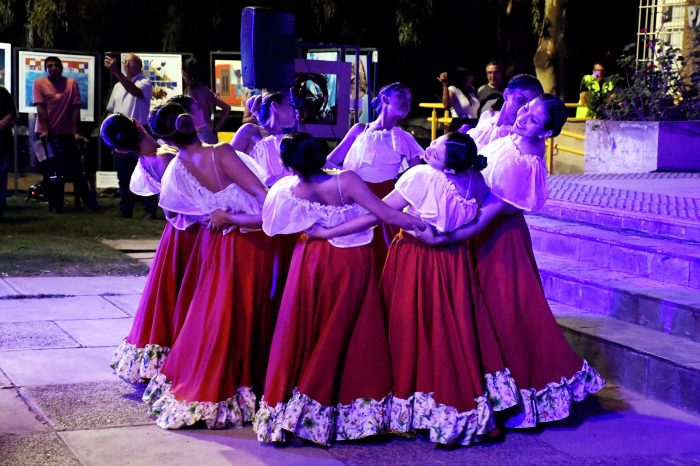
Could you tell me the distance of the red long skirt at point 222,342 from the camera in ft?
20.2

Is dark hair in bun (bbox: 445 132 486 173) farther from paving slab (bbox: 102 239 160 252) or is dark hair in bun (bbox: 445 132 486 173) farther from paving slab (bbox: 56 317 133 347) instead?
paving slab (bbox: 102 239 160 252)

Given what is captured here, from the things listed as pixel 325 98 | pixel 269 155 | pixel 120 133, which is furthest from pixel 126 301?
pixel 325 98

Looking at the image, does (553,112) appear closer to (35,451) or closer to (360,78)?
(35,451)

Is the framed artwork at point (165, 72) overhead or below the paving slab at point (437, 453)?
overhead

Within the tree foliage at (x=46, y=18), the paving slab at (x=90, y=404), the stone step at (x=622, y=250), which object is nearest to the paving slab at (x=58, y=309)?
the paving slab at (x=90, y=404)

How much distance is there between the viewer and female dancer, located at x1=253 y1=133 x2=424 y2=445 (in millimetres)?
5883

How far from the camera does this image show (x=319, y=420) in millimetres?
5859

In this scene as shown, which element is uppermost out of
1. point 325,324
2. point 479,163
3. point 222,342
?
point 479,163

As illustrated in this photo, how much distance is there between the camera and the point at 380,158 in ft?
28.2

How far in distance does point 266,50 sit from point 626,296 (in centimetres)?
352

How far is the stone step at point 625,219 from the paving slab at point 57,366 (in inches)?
161

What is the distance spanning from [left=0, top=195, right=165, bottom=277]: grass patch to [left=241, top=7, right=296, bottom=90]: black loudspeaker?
2499mm

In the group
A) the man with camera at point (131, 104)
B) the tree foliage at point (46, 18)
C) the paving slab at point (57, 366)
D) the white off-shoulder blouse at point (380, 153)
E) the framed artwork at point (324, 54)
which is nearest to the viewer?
the paving slab at point (57, 366)

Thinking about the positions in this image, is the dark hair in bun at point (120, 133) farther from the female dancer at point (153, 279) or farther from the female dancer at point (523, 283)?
the female dancer at point (523, 283)
